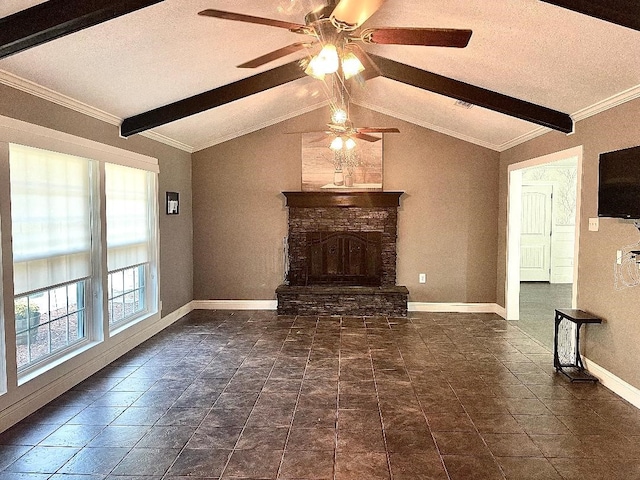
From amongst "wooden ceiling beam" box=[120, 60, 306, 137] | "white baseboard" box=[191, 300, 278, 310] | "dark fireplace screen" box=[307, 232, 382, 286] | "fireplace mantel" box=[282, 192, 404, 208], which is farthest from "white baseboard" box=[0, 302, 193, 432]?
"fireplace mantel" box=[282, 192, 404, 208]

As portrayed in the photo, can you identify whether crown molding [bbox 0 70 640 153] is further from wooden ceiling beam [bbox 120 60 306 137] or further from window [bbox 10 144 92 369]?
window [bbox 10 144 92 369]

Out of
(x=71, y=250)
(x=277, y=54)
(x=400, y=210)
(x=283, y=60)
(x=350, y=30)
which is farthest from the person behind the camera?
(x=400, y=210)

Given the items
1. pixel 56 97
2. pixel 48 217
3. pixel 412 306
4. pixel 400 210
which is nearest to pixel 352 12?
pixel 56 97

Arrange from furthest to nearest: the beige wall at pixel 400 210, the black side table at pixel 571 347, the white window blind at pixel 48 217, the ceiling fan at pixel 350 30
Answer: the beige wall at pixel 400 210, the black side table at pixel 571 347, the white window blind at pixel 48 217, the ceiling fan at pixel 350 30

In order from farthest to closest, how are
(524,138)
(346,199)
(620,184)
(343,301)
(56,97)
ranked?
(346,199), (343,301), (524,138), (56,97), (620,184)

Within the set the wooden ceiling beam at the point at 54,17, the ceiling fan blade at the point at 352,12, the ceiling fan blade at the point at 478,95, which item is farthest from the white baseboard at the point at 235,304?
the ceiling fan blade at the point at 352,12

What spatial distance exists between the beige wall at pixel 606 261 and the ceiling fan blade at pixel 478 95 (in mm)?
272

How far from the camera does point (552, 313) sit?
715 cm

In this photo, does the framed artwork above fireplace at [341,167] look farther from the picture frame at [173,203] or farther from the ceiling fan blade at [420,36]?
the ceiling fan blade at [420,36]

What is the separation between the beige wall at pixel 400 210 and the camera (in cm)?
720

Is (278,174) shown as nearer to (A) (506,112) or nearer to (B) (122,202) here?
(B) (122,202)

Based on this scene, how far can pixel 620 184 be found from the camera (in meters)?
3.82

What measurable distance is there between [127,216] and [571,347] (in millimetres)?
5035

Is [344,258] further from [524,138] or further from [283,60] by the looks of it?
[283,60]
